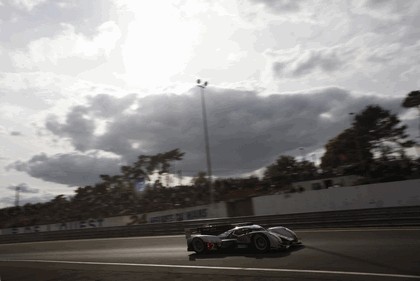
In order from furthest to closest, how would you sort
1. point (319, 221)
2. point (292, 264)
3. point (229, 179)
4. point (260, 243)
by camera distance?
1. point (229, 179)
2. point (319, 221)
3. point (260, 243)
4. point (292, 264)

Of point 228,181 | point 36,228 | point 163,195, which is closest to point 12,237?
point 36,228

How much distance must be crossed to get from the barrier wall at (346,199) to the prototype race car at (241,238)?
47.9 feet

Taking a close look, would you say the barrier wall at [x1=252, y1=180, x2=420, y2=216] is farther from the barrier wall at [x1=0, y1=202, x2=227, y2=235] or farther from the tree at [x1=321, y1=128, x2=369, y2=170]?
the tree at [x1=321, y1=128, x2=369, y2=170]

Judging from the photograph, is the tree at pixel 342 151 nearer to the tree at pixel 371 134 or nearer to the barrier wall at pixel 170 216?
the tree at pixel 371 134

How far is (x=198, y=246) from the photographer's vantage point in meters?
13.9

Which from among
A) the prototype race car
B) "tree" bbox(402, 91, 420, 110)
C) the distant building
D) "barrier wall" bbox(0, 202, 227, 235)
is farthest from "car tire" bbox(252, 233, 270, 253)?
"tree" bbox(402, 91, 420, 110)

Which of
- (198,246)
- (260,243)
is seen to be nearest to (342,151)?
(198,246)

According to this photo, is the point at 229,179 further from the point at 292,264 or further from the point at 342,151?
the point at 292,264

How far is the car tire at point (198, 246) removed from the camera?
1376 centimetres

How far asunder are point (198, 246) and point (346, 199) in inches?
639

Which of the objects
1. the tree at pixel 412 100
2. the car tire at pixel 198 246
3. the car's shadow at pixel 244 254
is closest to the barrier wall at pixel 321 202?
the car's shadow at pixel 244 254

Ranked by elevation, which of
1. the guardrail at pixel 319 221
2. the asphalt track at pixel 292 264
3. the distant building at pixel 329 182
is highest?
the distant building at pixel 329 182

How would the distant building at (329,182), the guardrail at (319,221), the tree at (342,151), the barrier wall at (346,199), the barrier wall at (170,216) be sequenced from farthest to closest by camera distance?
Answer: the tree at (342,151), the distant building at (329,182), the barrier wall at (170,216), the barrier wall at (346,199), the guardrail at (319,221)

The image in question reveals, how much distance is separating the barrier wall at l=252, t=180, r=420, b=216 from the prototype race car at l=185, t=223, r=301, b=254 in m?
14.6
